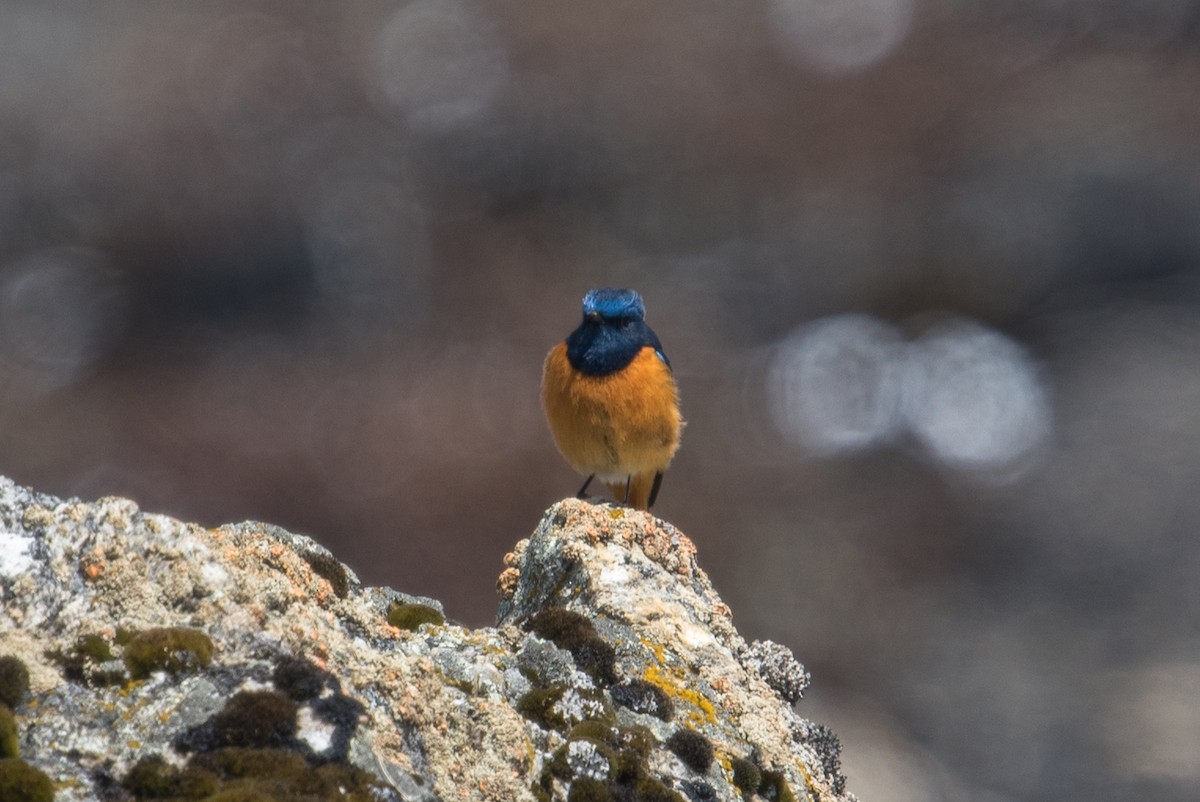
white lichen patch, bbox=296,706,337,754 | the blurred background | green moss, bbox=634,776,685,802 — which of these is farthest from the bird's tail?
the blurred background

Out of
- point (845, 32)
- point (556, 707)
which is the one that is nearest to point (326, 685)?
point (556, 707)

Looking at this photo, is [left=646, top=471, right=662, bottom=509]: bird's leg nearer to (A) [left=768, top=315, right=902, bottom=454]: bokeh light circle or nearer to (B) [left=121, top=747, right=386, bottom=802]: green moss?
(B) [left=121, top=747, right=386, bottom=802]: green moss

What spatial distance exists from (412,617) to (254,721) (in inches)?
73.4

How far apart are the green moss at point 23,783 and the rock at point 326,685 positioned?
0.07 metres

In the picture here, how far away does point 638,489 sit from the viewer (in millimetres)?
11961

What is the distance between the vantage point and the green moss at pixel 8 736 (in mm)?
4270

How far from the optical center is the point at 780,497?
2555cm

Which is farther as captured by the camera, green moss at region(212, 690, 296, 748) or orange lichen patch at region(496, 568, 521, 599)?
orange lichen patch at region(496, 568, 521, 599)

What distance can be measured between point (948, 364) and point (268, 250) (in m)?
14.8

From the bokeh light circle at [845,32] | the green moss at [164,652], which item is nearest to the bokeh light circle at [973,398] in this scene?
the bokeh light circle at [845,32]

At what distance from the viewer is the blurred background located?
22.8 m

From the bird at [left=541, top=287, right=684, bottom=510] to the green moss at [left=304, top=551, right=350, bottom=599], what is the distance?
14.0 ft

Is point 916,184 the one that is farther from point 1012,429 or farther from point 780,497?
point 780,497

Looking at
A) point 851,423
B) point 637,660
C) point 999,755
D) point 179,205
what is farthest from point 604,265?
point 637,660
